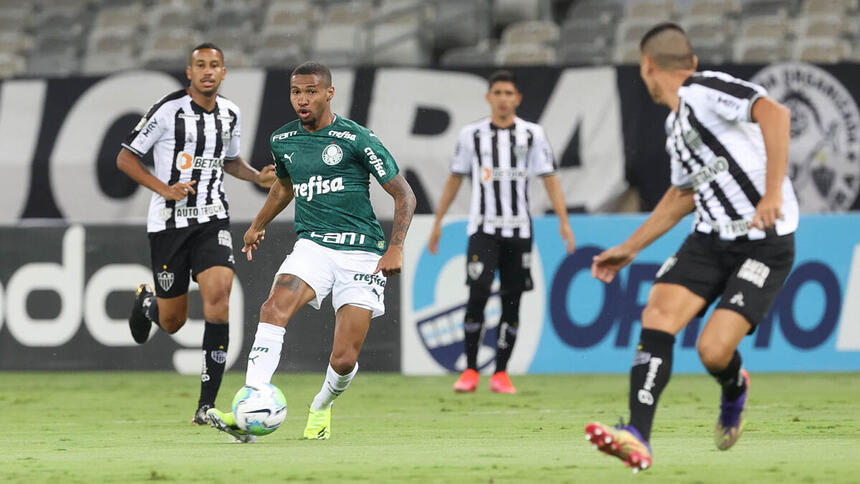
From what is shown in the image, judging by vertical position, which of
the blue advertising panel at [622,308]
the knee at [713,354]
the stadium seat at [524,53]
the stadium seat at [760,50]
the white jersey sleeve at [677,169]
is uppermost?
the stadium seat at [760,50]

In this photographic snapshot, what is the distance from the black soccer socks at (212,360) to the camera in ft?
27.9

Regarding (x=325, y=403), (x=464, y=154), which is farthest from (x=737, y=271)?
(x=464, y=154)

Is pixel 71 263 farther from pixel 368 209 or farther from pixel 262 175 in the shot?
pixel 368 209

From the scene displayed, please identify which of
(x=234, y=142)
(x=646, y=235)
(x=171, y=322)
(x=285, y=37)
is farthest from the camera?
(x=285, y=37)

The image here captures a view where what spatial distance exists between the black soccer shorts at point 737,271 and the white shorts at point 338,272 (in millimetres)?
1940

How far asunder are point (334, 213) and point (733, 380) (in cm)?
233

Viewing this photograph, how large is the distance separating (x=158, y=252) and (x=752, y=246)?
4224 mm

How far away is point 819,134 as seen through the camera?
1432 centimetres

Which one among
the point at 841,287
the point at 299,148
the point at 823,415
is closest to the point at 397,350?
the point at 841,287

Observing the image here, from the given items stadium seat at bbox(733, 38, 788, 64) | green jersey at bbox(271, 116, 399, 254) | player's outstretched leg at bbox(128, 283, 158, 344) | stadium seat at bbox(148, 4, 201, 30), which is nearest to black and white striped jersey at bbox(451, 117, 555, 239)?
player's outstretched leg at bbox(128, 283, 158, 344)

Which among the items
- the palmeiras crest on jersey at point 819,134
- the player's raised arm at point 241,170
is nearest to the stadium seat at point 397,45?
the palmeiras crest on jersey at point 819,134

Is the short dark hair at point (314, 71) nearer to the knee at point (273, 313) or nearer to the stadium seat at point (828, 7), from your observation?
the knee at point (273, 313)

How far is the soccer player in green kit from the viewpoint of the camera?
290 inches

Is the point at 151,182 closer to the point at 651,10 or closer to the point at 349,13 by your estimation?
the point at 349,13
